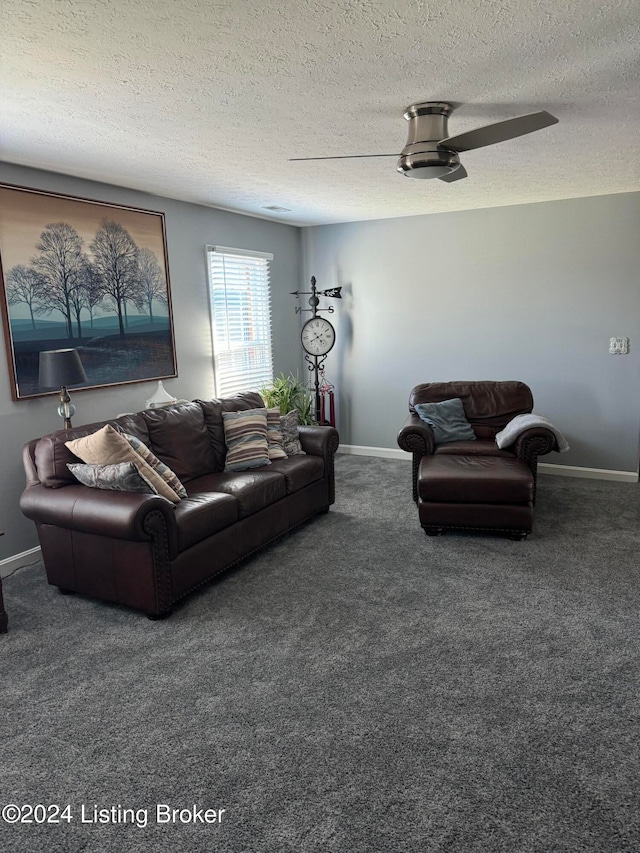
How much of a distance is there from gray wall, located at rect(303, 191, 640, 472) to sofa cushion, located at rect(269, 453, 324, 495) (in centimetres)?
220

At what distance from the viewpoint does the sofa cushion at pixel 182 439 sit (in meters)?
3.96

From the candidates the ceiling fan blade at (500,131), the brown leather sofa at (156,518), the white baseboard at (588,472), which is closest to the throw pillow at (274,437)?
the brown leather sofa at (156,518)

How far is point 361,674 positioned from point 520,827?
35.7 inches

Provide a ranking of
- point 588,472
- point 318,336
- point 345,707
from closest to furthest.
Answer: point 345,707 → point 588,472 → point 318,336

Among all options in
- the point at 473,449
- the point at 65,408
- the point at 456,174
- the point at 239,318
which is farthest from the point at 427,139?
the point at 239,318

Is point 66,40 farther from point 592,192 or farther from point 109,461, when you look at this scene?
point 592,192

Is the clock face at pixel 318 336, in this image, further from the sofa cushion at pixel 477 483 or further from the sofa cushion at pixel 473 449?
the sofa cushion at pixel 477 483

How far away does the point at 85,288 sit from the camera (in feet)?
13.4

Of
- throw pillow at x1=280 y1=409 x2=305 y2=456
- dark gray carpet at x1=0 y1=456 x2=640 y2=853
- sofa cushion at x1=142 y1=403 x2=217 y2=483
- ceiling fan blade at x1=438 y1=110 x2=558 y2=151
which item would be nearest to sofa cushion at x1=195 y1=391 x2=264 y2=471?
sofa cushion at x1=142 y1=403 x2=217 y2=483

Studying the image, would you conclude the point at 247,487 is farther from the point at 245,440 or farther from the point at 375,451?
the point at 375,451

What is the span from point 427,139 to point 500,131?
0.42m

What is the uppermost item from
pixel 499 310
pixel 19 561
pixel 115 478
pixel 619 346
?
pixel 499 310

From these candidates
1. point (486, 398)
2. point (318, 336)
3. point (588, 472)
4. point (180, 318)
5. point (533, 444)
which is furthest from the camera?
point (318, 336)

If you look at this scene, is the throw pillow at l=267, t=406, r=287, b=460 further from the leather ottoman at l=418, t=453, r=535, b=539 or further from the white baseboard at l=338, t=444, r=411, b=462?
the white baseboard at l=338, t=444, r=411, b=462
